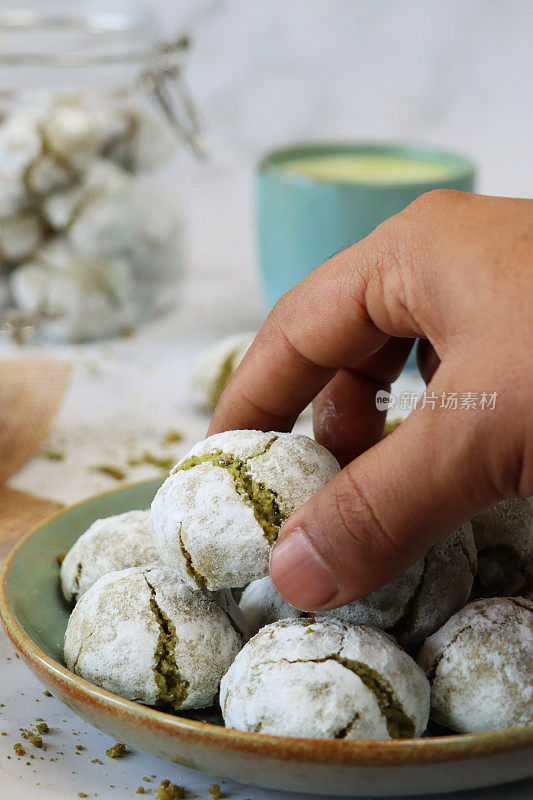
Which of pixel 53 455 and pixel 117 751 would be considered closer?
pixel 117 751

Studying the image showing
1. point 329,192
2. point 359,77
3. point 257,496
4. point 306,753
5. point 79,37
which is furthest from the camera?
point 359,77

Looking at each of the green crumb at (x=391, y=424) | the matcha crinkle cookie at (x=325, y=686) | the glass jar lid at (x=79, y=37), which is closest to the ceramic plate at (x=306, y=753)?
the matcha crinkle cookie at (x=325, y=686)

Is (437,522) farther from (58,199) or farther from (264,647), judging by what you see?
(58,199)

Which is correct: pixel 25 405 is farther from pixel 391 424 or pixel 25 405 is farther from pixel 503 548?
pixel 503 548

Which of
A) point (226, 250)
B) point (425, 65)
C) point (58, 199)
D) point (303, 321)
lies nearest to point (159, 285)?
point (58, 199)

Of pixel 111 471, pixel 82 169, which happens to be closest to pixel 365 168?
pixel 82 169

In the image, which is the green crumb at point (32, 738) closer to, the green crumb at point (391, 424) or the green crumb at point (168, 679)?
the green crumb at point (168, 679)
